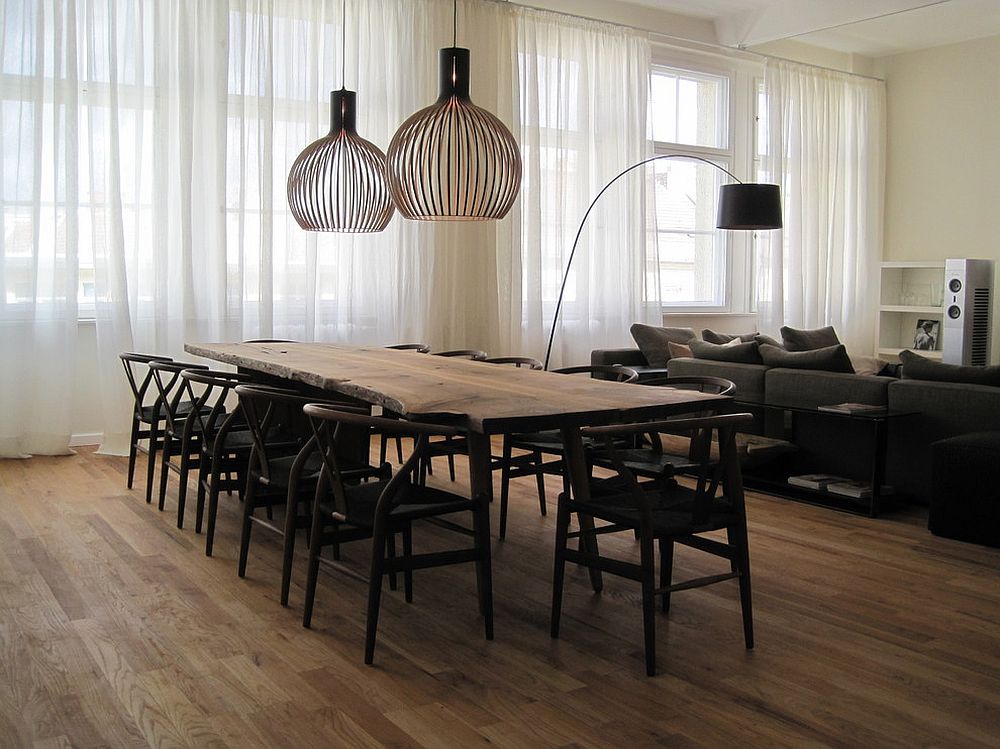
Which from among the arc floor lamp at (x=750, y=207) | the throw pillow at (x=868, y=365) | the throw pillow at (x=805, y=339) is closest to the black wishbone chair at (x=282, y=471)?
the throw pillow at (x=805, y=339)

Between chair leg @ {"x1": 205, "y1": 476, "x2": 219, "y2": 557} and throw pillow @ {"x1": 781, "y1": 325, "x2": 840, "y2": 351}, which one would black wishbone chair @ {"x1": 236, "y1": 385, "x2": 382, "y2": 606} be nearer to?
chair leg @ {"x1": 205, "y1": 476, "x2": 219, "y2": 557}

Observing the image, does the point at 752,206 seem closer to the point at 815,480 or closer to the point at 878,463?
the point at 815,480

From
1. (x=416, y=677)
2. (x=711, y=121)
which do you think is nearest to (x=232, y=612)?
(x=416, y=677)

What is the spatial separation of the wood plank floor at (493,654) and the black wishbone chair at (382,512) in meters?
0.18

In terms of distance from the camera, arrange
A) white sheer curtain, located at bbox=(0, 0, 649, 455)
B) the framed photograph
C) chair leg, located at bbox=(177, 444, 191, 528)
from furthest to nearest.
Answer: the framed photograph
white sheer curtain, located at bbox=(0, 0, 649, 455)
chair leg, located at bbox=(177, 444, 191, 528)

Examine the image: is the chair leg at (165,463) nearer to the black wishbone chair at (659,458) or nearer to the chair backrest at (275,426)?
the chair backrest at (275,426)

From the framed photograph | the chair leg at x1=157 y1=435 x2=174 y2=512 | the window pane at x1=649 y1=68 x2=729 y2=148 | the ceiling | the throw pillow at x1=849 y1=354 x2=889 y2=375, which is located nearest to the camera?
the chair leg at x1=157 y1=435 x2=174 y2=512

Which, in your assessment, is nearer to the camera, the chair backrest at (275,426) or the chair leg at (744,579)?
the chair leg at (744,579)

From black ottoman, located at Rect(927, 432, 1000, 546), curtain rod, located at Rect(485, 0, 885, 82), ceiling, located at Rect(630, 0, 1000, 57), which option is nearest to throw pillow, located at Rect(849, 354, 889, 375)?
black ottoman, located at Rect(927, 432, 1000, 546)

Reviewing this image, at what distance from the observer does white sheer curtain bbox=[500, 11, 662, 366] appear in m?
7.79

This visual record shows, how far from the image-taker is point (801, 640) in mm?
3182

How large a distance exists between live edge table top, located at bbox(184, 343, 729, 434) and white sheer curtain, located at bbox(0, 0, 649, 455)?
184 centimetres

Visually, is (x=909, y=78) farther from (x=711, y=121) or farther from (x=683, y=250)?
(x=683, y=250)

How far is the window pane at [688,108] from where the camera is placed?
29.1 feet
